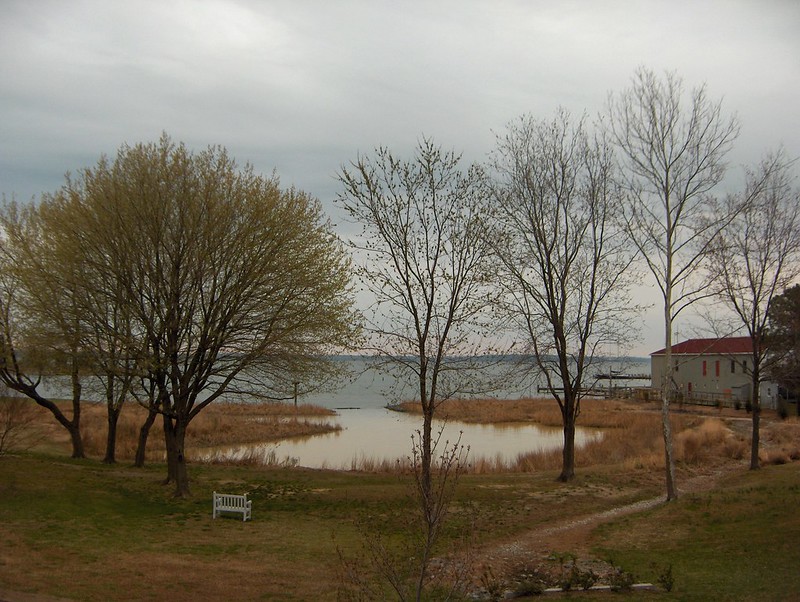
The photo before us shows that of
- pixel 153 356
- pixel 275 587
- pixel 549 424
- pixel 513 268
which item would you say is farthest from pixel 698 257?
pixel 549 424

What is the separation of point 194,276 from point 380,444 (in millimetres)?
20620

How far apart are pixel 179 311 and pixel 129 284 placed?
1495mm

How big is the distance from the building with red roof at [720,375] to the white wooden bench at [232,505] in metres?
37.2

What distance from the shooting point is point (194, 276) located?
17984 mm

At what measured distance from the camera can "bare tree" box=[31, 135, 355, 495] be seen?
1786 cm

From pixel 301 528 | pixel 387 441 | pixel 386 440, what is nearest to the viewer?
pixel 301 528

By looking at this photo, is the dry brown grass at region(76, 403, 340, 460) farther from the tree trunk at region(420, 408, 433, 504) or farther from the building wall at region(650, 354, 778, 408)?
the building wall at region(650, 354, 778, 408)

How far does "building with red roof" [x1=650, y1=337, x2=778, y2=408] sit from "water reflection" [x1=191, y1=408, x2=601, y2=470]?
12.7 meters

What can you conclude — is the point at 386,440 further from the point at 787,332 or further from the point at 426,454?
the point at 426,454

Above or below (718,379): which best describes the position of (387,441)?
below

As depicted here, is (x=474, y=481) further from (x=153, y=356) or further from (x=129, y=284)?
(x=129, y=284)

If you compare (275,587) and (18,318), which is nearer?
(275,587)

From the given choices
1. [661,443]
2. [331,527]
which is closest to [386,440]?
[661,443]

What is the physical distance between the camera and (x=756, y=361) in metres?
22.6
